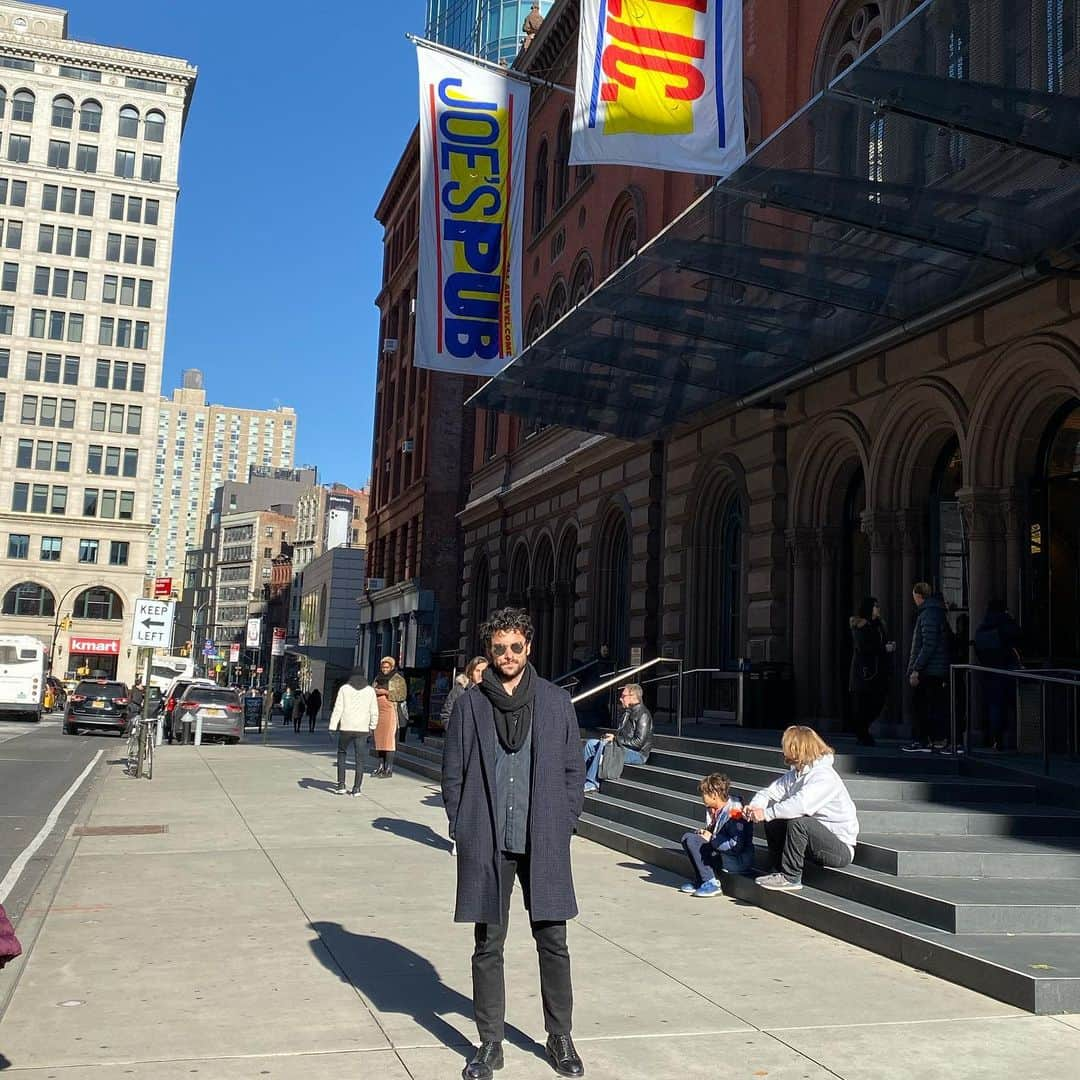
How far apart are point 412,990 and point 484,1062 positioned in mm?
1509

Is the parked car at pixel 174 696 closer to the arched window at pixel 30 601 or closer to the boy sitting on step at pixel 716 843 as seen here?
the boy sitting on step at pixel 716 843

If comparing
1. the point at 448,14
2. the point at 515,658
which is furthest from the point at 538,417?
the point at 448,14

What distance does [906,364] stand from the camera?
15352 millimetres

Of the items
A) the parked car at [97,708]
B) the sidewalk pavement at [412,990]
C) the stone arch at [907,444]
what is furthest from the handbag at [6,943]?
the parked car at [97,708]

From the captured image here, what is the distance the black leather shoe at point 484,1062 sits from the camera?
196 inches

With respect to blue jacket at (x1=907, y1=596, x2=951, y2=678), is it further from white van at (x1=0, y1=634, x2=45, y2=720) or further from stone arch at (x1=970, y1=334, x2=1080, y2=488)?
white van at (x1=0, y1=634, x2=45, y2=720)

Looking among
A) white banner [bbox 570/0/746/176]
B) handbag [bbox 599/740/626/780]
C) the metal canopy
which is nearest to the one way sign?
the metal canopy

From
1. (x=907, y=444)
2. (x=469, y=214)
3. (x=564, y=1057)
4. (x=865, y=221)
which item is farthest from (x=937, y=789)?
(x=469, y=214)

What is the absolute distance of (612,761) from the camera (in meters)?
14.2

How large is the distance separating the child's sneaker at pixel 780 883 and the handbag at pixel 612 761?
518 centimetres

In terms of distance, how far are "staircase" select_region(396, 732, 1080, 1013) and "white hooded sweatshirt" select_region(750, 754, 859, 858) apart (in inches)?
10.4

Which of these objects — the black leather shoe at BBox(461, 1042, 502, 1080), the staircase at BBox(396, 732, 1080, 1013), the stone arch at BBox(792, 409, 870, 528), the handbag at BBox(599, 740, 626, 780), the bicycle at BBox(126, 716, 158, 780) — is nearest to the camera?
the black leather shoe at BBox(461, 1042, 502, 1080)

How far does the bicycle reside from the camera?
65.7 feet

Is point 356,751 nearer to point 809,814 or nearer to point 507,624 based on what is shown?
point 809,814
